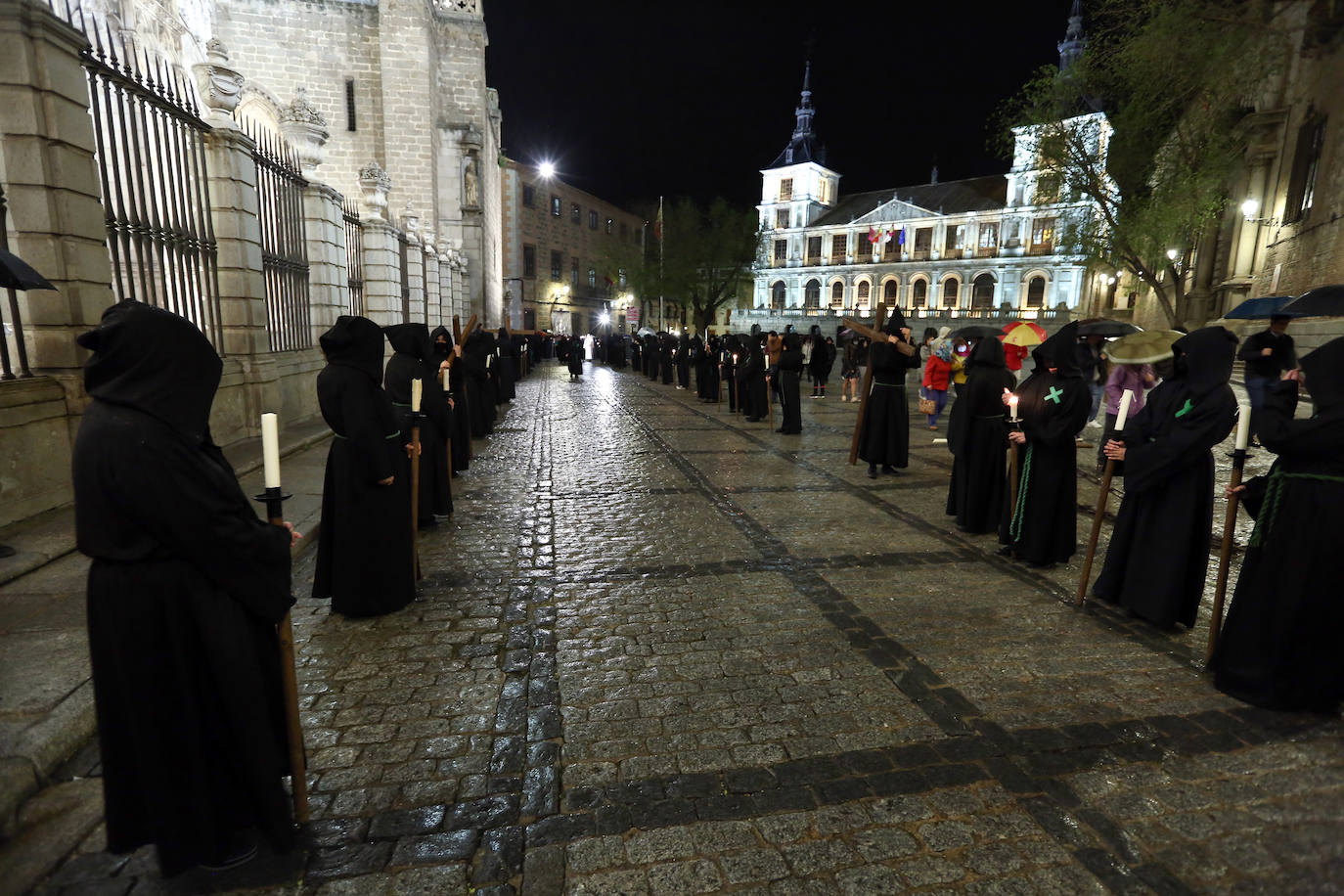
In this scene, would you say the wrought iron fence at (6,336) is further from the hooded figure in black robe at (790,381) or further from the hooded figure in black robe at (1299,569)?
the hooded figure in black robe at (790,381)

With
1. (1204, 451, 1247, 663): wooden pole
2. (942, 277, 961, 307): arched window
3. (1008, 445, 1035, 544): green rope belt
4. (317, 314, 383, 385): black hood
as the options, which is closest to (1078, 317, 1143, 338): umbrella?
(1008, 445, 1035, 544): green rope belt

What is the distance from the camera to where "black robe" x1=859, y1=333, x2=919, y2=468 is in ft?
28.5

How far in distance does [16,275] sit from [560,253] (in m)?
49.8

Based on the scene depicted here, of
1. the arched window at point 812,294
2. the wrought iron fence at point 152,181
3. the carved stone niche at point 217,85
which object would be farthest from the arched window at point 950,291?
the wrought iron fence at point 152,181

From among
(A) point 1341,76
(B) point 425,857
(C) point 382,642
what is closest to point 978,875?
(B) point 425,857

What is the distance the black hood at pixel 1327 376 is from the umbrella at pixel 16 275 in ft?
24.9

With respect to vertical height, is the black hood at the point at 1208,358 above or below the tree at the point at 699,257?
below

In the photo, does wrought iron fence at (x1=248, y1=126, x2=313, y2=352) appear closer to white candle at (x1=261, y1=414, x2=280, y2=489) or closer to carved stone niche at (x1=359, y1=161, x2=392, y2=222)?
carved stone niche at (x1=359, y1=161, x2=392, y2=222)

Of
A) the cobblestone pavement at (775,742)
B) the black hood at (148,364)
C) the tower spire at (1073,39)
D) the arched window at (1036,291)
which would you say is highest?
the tower spire at (1073,39)

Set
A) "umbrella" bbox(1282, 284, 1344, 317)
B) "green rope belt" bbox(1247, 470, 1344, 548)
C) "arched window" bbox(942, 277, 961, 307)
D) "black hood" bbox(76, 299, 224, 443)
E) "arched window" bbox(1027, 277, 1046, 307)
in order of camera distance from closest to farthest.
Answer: "black hood" bbox(76, 299, 224, 443) < "green rope belt" bbox(1247, 470, 1344, 548) < "umbrella" bbox(1282, 284, 1344, 317) < "arched window" bbox(1027, 277, 1046, 307) < "arched window" bbox(942, 277, 961, 307)

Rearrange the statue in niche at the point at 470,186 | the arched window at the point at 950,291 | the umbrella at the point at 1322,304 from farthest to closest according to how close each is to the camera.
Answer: the arched window at the point at 950,291 < the statue in niche at the point at 470,186 < the umbrella at the point at 1322,304

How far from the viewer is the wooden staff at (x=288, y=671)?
94.8 inches

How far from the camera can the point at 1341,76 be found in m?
15.8

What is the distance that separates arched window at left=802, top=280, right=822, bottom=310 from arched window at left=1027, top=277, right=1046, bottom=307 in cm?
2108
